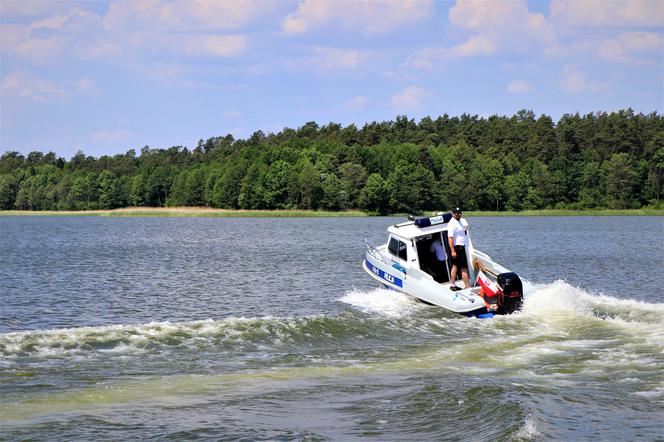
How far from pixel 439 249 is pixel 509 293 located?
3.15m

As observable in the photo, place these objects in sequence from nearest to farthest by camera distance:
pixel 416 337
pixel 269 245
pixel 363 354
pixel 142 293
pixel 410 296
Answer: pixel 363 354 → pixel 416 337 → pixel 410 296 → pixel 142 293 → pixel 269 245

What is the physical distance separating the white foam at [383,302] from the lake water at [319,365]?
0.09 metres

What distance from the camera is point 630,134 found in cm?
14700

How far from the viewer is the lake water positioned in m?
10.8

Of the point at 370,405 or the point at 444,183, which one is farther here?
the point at 444,183

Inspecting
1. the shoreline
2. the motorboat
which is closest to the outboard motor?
the motorboat

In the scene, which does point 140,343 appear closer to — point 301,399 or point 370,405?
point 301,399

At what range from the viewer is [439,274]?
22.9 meters

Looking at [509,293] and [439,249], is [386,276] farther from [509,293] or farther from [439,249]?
[509,293]

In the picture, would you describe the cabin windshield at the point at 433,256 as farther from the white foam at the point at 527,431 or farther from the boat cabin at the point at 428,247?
the white foam at the point at 527,431

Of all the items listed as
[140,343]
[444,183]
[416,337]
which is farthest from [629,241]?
[444,183]

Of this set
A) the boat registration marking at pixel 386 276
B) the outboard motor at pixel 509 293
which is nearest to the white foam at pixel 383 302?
the boat registration marking at pixel 386 276

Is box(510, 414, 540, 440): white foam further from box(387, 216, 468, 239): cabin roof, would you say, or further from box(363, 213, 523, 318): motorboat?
box(387, 216, 468, 239): cabin roof

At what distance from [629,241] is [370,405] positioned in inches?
1944
